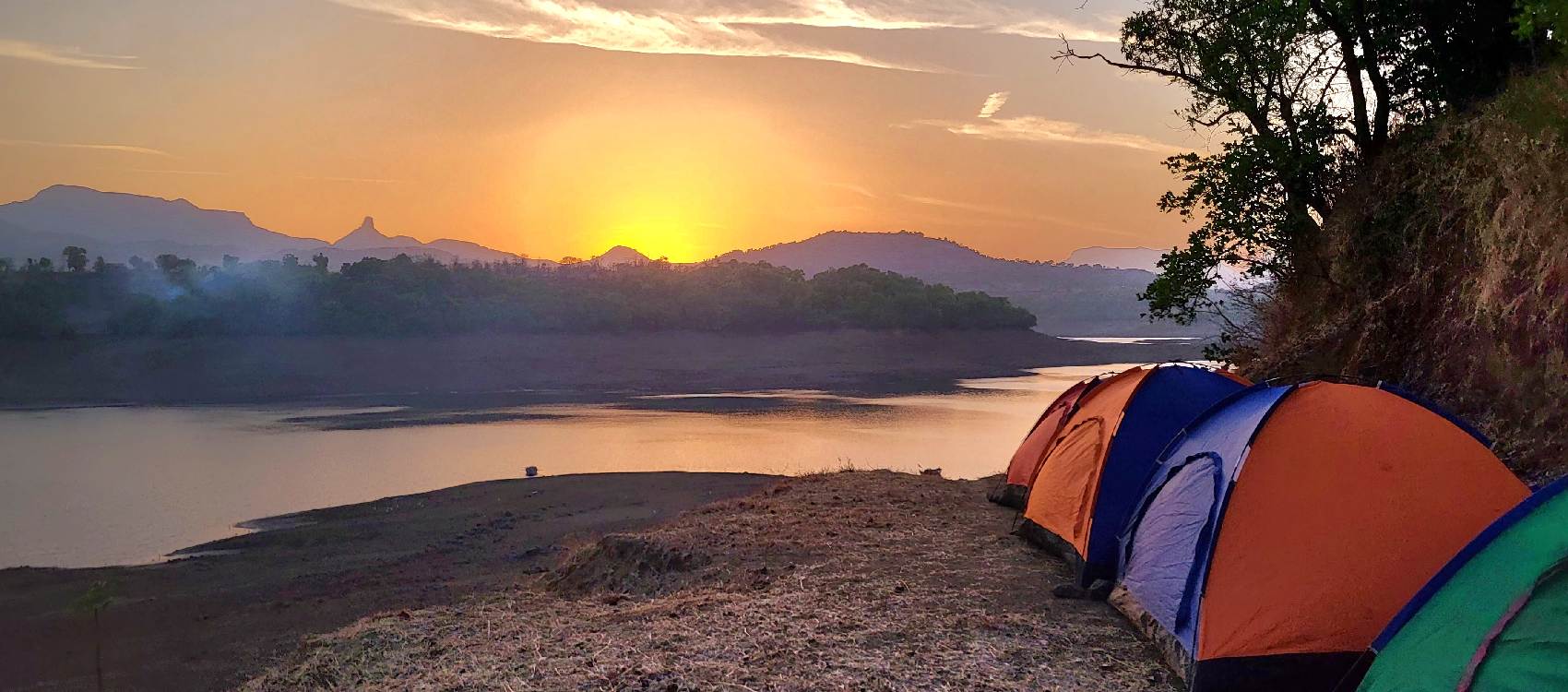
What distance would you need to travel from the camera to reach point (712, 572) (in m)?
7.88

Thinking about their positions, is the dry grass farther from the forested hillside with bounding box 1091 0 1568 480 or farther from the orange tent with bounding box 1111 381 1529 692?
the forested hillside with bounding box 1091 0 1568 480

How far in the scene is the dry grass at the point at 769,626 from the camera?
203 inches

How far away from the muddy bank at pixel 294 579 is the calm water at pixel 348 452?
5.11 feet

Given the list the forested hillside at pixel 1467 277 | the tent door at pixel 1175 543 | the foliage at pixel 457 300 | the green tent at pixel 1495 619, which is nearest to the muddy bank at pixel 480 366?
the foliage at pixel 457 300

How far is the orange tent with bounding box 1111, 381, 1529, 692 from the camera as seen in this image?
16.1ft

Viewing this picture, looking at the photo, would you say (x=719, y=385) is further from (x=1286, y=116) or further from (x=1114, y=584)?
(x=1114, y=584)

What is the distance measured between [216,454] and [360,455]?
3.79 m

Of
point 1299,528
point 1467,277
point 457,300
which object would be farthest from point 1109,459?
point 457,300

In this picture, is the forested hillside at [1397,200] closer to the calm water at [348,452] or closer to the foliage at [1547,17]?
the foliage at [1547,17]

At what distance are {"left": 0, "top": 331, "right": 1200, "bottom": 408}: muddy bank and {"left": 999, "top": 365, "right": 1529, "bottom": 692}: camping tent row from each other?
3648 cm

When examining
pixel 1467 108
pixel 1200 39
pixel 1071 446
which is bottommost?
pixel 1071 446

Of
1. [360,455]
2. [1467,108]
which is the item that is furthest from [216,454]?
[1467,108]

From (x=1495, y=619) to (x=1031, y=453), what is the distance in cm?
702

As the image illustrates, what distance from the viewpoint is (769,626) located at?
233 inches
